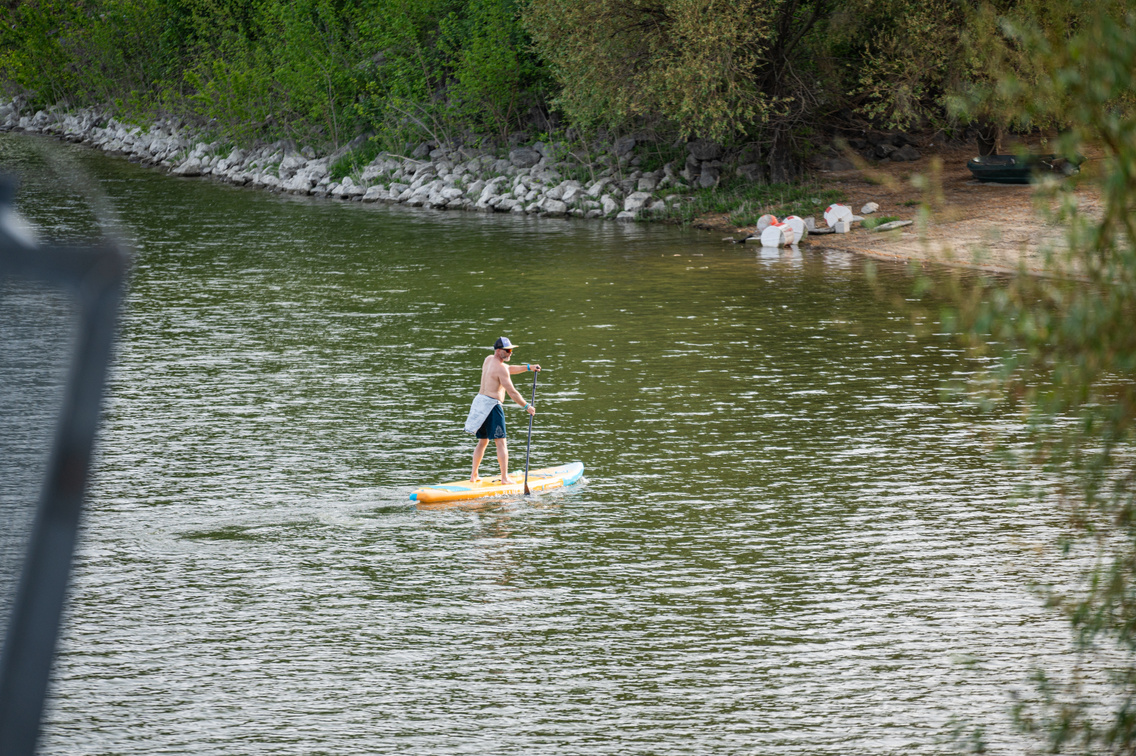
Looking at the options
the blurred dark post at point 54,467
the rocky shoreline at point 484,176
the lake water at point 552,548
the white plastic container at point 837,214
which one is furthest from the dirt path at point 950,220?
the blurred dark post at point 54,467

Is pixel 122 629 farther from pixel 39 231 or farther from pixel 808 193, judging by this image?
pixel 808 193

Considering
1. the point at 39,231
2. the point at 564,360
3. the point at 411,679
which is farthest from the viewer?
the point at 564,360

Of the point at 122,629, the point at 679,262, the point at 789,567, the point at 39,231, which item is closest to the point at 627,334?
the point at 679,262

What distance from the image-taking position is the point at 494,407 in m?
15.8

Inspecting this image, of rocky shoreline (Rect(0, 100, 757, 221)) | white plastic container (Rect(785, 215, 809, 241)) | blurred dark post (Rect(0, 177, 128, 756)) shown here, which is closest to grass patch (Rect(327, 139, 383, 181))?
rocky shoreline (Rect(0, 100, 757, 221))

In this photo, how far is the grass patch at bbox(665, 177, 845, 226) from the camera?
4188cm

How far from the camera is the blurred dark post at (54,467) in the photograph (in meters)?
1.60

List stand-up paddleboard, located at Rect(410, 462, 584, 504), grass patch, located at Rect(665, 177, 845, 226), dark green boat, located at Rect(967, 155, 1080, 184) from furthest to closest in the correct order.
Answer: grass patch, located at Rect(665, 177, 845, 226)
dark green boat, located at Rect(967, 155, 1080, 184)
stand-up paddleboard, located at Rect(410, 462, 584, 504)

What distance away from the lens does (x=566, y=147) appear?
166ft

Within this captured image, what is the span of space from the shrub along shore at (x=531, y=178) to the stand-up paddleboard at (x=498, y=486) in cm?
2740

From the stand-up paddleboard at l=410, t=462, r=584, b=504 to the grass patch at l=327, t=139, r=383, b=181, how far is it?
45409mm

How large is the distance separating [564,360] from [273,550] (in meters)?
10.8

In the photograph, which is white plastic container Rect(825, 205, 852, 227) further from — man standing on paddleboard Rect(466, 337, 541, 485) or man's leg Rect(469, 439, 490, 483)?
man's leg Rect(469, 439, 490, 483)

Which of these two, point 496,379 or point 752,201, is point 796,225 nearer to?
point 752,201
